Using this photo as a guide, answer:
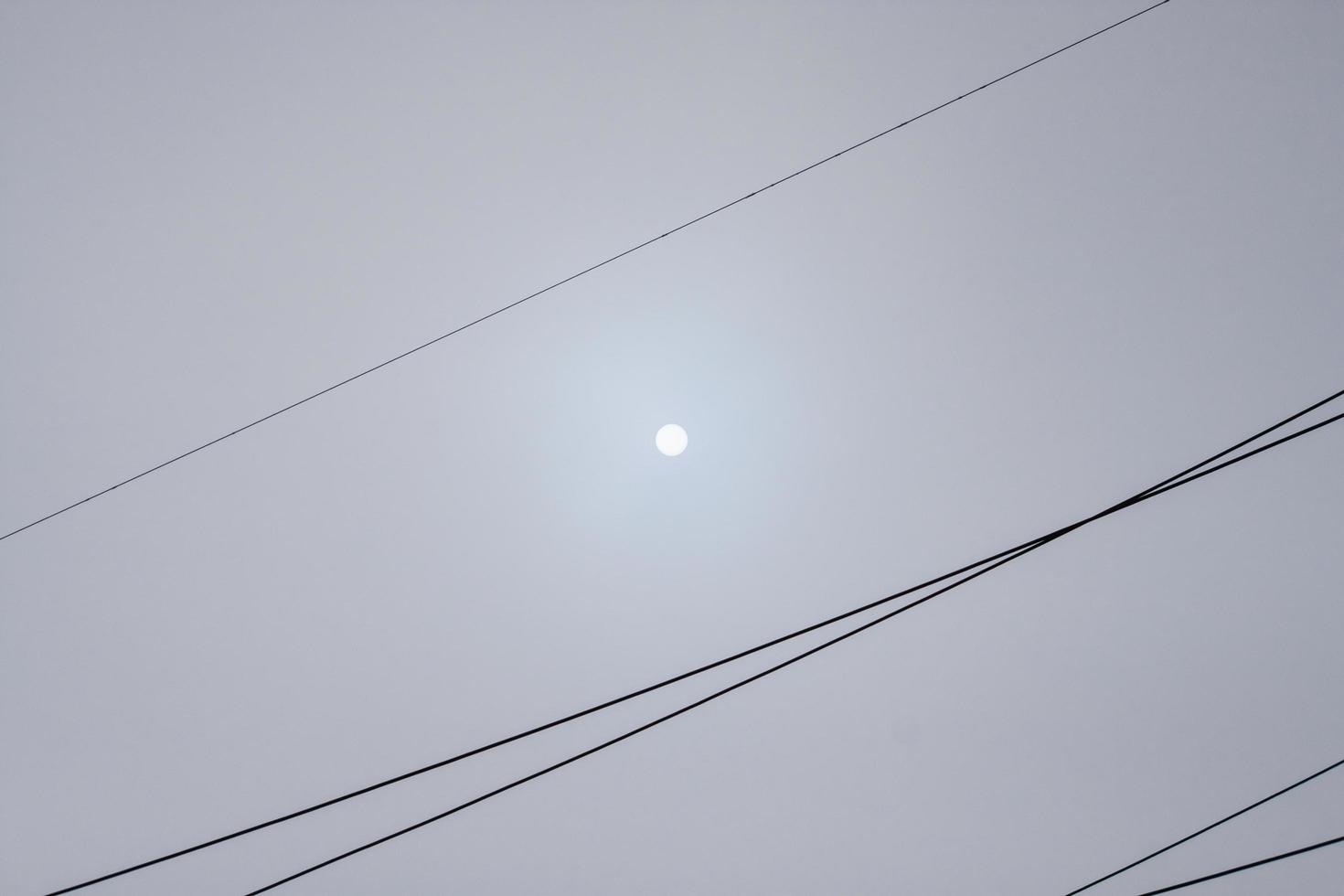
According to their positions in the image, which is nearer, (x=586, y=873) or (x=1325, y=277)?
(x=1325, y=277)

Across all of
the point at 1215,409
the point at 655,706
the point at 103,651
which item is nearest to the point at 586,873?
the point at 655,706

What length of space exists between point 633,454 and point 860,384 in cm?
96

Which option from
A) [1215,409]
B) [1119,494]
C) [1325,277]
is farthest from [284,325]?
[1325,277]

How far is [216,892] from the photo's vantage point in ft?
10.9

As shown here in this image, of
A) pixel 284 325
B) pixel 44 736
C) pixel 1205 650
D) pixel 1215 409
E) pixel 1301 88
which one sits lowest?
pixel 1205 650

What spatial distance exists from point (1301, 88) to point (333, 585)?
4.34m

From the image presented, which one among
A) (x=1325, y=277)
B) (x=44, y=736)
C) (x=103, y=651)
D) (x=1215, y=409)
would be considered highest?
(x=103, y=651)

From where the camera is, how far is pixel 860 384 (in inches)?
135

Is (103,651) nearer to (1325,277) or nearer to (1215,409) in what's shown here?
(1215,409)

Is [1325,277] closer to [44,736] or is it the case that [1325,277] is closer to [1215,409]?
[1215,409]

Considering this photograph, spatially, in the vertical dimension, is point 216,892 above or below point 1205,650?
above

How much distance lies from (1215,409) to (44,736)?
4802 millimetres

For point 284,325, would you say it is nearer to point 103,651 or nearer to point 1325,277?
point 103,651

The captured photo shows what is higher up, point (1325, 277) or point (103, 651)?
point (103, 651)
